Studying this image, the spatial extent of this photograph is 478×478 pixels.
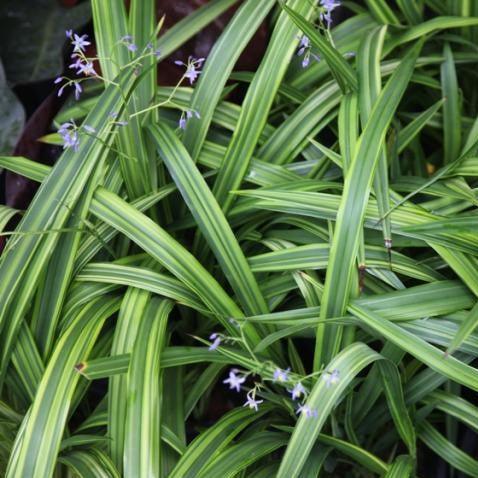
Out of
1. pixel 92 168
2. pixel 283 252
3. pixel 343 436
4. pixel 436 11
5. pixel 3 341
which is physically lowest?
pixel 343 436

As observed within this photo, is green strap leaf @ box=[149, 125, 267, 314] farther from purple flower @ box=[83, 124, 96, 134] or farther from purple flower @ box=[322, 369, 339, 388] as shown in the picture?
purple flower @ box=[322, 369, 339, 388]

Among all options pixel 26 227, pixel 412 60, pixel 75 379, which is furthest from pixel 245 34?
pixel 75 379

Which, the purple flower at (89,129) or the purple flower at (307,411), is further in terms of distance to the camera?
the purple flower at (89,129)

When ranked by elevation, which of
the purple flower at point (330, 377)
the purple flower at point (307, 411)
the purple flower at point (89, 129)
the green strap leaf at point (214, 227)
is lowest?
the purple flower at point (307, 411)

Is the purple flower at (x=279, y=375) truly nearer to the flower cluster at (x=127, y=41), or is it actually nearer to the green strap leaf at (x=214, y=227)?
the green strap leaf at (x=214, y=227)

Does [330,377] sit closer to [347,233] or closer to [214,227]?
[347,233]

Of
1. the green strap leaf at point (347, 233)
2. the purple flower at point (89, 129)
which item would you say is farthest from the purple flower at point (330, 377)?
the purple flower at point (89, 129)

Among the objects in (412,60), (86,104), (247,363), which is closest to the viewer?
(247,363)

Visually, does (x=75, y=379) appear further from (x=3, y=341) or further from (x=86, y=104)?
(x=86, y=104)
